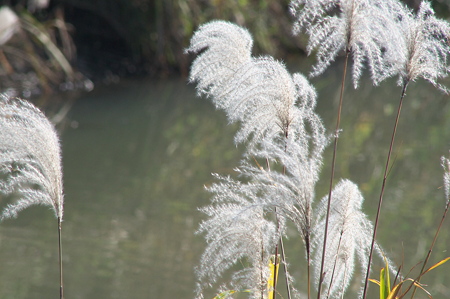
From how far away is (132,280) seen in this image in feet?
13.7

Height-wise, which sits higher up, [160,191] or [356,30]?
[160,191]

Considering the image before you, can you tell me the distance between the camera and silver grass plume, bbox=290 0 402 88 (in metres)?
1.73

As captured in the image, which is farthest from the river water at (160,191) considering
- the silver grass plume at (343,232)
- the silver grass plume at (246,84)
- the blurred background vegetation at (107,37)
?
the blurred background vegetation at (107,37)

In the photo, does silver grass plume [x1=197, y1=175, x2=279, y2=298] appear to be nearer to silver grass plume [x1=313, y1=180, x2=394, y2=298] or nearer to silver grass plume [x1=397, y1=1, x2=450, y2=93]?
silver grass plume [x1=313, y1=180, x2=394, y2=298]

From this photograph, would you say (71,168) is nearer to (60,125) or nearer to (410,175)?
(60,125)

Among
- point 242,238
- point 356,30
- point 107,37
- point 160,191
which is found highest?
point 107,37

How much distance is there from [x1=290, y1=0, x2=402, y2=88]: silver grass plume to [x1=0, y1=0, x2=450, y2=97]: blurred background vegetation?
868 centimetres

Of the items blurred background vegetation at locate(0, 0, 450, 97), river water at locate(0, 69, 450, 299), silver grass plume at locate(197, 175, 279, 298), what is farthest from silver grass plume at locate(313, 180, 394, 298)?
blurred background vegetation at locate(0, 0, 450, 97)

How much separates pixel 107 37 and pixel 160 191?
7828 mm

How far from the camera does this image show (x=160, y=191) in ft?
19.8

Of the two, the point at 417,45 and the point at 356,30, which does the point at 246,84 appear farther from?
the point at 417,45

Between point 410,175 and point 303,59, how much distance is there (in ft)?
28.4

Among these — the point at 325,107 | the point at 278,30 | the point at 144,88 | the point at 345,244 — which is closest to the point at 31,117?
the point at 345,244

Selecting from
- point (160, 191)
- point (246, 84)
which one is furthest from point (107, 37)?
point (246, 84)
